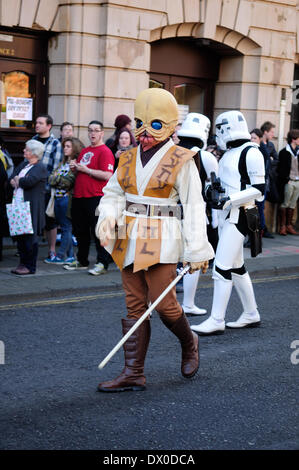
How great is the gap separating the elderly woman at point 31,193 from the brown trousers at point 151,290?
3.85 metres

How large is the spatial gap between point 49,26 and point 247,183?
20.1 ft

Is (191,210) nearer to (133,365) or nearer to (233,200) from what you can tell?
(133,365)

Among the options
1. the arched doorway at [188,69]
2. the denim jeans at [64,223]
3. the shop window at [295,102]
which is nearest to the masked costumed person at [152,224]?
the denim jeans at [64,223]

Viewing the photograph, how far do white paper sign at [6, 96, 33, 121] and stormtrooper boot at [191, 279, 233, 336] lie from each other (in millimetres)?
6079

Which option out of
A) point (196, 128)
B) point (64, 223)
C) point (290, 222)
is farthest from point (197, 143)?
point (290, 222)

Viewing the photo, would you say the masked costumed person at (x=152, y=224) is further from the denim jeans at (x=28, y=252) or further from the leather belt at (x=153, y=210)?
the denim jeans at (x=28, y=252)

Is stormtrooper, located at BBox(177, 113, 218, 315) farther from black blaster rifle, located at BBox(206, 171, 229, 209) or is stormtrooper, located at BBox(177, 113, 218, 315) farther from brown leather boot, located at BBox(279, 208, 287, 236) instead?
brown leather boot, located at BBox(279, 208, 287, 236)

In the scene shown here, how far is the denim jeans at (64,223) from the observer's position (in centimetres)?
950

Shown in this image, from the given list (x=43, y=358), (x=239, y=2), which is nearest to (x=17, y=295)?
(x=43, y=358)

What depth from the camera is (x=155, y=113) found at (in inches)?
191

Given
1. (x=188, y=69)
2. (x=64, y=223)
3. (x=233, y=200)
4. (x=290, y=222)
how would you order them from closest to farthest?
(x=233, y=200) < (x=64, y=223) < (x=188, y=69) < (x=290, y=222)

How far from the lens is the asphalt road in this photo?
13.7ft

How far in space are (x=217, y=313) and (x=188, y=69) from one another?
7.87m

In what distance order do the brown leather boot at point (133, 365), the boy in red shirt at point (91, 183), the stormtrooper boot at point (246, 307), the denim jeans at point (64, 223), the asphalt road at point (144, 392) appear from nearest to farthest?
1. the asphalt road at point (144, 392)
2. the brown leather boot at point (133, 365)
3. the stormtrooper boot at point (246, 307)
4. the boy in red shirt at point (91, 183)
5. the denim jeans at point (64, 223)
